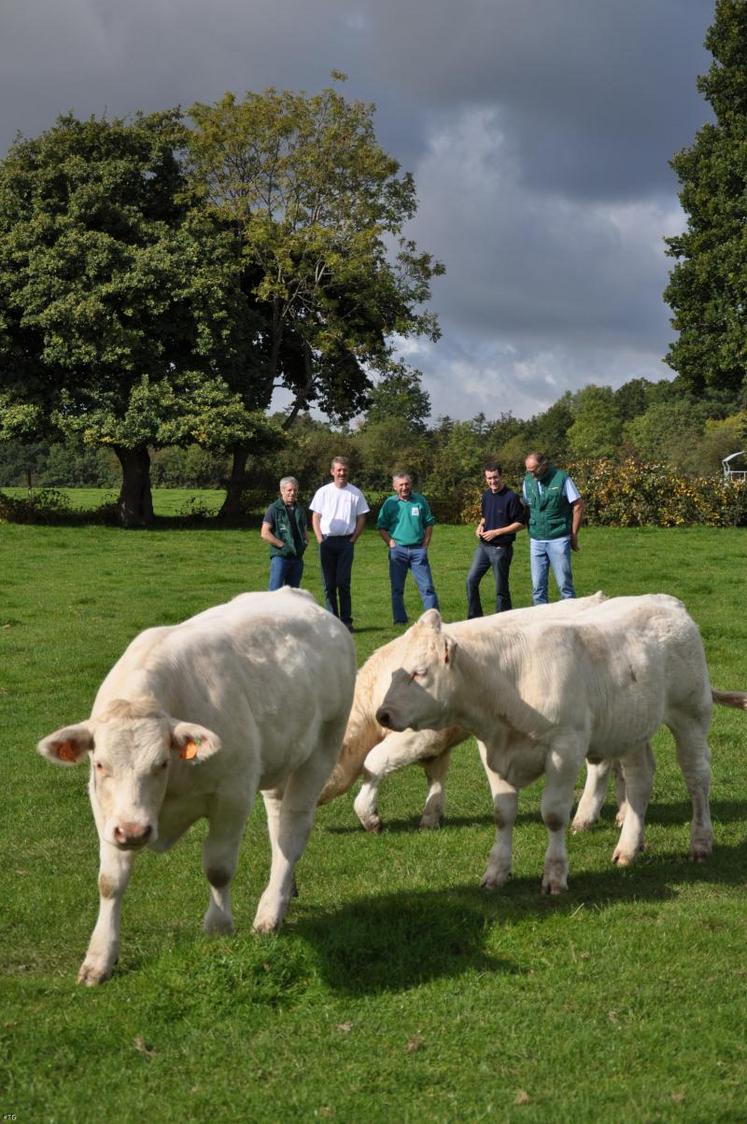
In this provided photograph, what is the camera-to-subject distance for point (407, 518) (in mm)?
17812

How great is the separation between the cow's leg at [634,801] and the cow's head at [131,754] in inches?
149

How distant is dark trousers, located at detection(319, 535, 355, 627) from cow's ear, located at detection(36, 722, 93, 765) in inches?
460

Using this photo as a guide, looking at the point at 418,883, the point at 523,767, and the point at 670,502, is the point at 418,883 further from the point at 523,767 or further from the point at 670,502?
the point at 670,502

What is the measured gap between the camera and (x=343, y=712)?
7293mm

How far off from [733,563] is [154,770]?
23.8m

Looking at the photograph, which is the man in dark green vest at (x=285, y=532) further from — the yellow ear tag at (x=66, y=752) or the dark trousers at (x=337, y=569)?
the yellow ear tag at (x=66, y=752)

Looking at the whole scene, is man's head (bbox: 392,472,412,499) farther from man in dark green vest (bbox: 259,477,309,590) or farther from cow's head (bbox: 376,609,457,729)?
cow's head (bbox: 376,609,457,729)

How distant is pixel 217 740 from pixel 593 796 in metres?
4.56

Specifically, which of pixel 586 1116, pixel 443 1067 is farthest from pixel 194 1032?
pixel 586 1116

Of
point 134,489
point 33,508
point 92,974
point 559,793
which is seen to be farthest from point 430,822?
point 134,489

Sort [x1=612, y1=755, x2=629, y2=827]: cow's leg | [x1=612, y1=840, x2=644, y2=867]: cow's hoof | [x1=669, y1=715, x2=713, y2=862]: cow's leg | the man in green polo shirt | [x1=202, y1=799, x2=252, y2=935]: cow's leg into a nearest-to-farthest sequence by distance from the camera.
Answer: [x1=202, y1=799, x2=252, y2=935]: cow's leg → [x1=612, y1=840, x2=644, y2=867]: cow's hoof → [x1=669, y1=715, x2=713, y2=862]: cow's leg → [x1=612, y1=755, x2=629, y2=827]: cow's leg → the man in green polo shirt

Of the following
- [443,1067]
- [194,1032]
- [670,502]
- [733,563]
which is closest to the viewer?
[443,1067]

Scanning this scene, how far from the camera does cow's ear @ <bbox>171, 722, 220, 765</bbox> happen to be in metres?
5.34

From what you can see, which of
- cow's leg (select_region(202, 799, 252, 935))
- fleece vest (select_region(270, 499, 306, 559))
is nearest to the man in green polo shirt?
fleece vest (select_region(270, 499, 306, 559))
